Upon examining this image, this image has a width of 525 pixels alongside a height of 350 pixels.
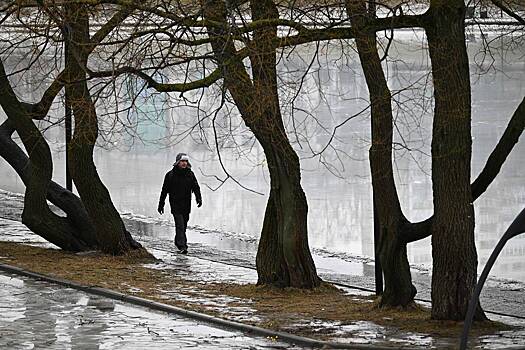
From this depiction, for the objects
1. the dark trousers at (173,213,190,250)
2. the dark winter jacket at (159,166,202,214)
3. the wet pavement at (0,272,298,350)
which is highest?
the dark winter jacket at (159,166,202,214)

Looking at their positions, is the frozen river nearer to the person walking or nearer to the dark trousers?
the person walking

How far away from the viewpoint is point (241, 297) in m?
17.1

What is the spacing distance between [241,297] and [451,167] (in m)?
3.81

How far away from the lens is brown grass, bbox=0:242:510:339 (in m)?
14.6

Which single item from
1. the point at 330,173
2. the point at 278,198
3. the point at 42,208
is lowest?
the point at 42,208

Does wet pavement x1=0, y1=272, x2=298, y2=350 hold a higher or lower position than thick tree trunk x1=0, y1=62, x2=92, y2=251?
lower

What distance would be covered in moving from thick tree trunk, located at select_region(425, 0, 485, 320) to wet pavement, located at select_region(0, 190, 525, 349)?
2.74 ft

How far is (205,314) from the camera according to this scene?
15188mm

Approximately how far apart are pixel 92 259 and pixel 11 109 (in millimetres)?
2735

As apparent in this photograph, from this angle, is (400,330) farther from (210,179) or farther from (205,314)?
(210,179)

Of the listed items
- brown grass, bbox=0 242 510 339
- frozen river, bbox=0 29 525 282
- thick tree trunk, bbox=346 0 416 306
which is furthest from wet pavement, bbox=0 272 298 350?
thick tree trunk, bbox=346 0 416 306

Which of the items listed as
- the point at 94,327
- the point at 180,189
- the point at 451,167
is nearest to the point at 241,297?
the point at 94,327

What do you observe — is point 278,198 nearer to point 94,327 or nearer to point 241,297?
point 241,297

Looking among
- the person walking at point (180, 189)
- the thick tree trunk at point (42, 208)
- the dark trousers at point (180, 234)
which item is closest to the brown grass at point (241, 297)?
the thick tree trunk at point (42, 208)
